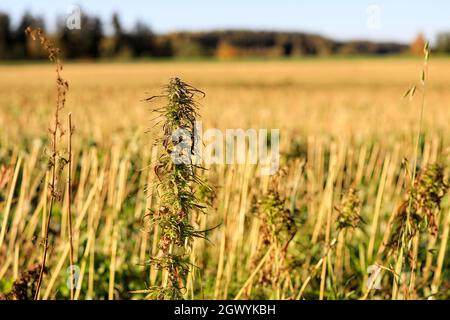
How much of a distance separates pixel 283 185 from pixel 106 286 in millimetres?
1222

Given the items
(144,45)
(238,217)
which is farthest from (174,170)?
(144,45)

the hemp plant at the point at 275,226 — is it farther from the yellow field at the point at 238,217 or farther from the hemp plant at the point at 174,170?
the hemp plant at the point at 174,170

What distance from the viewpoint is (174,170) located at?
5.47 feet

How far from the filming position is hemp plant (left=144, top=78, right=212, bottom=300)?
162 cm

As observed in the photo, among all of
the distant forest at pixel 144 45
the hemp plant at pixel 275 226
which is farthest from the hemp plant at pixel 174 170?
the distant forest at pixel 144 45

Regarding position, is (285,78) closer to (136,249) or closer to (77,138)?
(77,138)

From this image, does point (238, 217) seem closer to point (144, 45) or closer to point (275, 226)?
point (275, 226)

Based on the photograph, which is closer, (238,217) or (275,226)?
(275,226)

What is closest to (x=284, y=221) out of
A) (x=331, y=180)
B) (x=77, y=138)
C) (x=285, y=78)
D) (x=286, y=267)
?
(x=286, y=267)

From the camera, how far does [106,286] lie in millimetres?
3676

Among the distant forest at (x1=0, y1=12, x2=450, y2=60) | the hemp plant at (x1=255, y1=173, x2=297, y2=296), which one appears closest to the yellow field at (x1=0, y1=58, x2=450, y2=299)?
the hemp plant at (x1=255, y1=173, x2=297, y2=296)

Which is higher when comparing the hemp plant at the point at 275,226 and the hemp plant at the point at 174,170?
the hemp plant at the point at 174,170

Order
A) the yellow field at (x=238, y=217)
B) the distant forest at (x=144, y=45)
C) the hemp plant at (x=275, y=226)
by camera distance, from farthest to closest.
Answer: the distant forest at (x=144, y=45), the yellow field at (x=238, y=217), the hemp plant at (x=275, y=226)

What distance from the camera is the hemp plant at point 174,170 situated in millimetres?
1615
